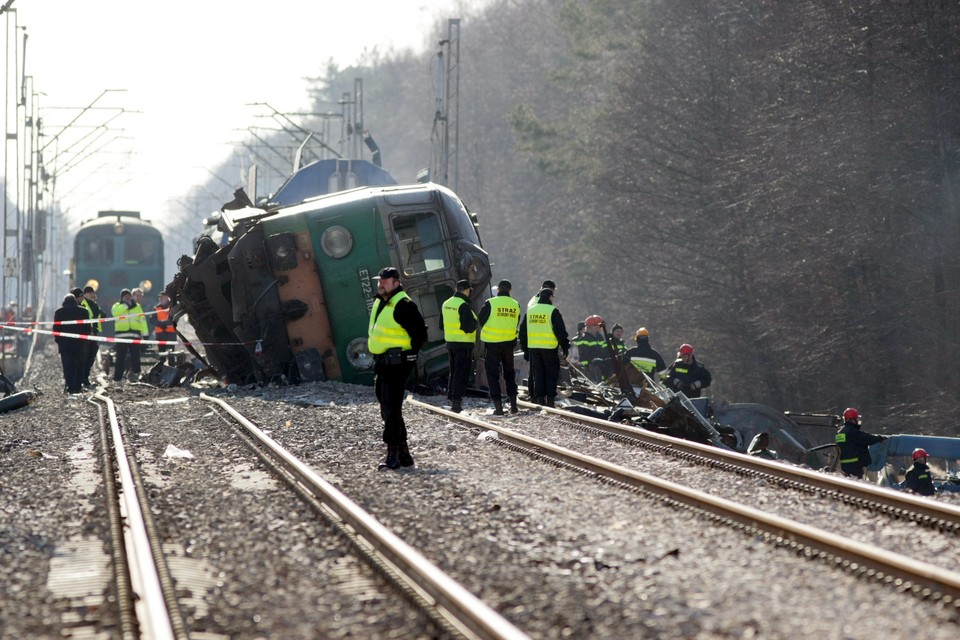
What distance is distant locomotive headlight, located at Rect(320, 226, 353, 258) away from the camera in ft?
59.6

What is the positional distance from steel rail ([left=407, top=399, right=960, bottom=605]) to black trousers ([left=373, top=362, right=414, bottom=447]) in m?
1.41

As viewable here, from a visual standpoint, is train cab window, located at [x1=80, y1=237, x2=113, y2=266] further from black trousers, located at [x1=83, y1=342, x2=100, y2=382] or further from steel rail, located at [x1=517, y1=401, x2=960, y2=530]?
steel rail, located at [x1=517, y1=401, x2=960, y2=530]

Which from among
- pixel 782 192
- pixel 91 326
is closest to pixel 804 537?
pixel 91 326

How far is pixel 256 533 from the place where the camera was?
25.0 feet

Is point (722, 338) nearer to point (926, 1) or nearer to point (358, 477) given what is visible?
point (926, 1)

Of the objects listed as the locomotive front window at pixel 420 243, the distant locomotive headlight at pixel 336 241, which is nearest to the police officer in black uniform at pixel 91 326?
the distant locomotive headlight at pixel 336 241

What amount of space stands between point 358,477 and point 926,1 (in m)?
19.0

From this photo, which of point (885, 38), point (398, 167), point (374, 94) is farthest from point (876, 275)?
point (374, 94)

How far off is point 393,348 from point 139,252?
3153cm

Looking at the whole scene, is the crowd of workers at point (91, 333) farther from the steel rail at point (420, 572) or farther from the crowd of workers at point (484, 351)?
the steel rail at point (420, 572)

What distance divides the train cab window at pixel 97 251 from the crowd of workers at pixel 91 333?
14.1 metres

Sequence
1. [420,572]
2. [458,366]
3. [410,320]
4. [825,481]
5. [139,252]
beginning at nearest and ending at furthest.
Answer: [420,572], [825,481], [410,320], [458,366], [139,252]

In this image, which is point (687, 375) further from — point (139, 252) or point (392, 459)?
point (139, 252)

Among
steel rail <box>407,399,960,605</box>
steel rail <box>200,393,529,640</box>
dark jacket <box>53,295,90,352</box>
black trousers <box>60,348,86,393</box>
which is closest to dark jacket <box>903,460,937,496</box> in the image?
steel rail <box>407,399,960,605</box>
